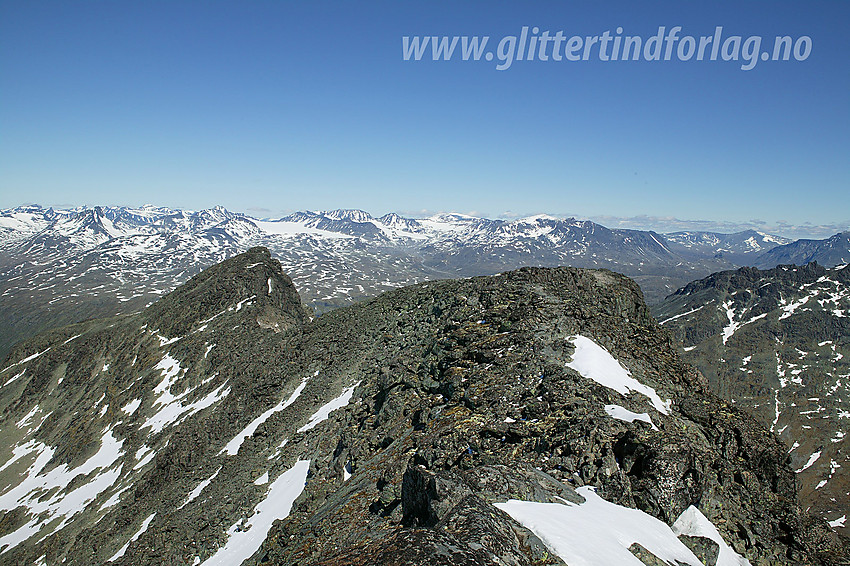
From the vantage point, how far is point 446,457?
18844mm

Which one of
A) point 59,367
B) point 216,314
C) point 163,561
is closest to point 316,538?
point 163,561

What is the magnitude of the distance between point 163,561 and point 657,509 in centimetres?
3443

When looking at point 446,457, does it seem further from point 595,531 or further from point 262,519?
point 262,519

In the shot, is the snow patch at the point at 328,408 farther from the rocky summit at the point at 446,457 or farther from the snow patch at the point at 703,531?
the snow patch at the point at 703,531

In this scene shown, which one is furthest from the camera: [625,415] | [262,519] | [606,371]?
[262,519]

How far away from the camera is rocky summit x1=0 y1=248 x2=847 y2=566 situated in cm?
1459

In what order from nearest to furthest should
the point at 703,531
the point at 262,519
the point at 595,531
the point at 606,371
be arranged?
the point at 595,531 < the point at 703,531 < the point at 606,371 < the point at 262,519

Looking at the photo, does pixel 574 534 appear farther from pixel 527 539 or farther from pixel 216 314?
pixel 216 314

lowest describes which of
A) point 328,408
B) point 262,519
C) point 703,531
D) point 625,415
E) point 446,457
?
point 262,519

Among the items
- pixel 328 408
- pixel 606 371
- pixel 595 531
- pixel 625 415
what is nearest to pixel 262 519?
pixel 328 408

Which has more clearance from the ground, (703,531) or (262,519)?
(703,531)

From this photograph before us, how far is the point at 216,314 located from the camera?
89.9 m

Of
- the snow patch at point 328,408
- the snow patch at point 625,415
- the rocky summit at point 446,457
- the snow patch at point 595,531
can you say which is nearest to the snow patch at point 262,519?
the rocky summit at point 446,457

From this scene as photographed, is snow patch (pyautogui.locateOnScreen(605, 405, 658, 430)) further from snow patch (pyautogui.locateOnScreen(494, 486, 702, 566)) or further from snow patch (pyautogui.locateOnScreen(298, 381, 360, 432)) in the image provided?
snow patch (pyautogui.locateOnScreen(298, 381, 360, 432))
